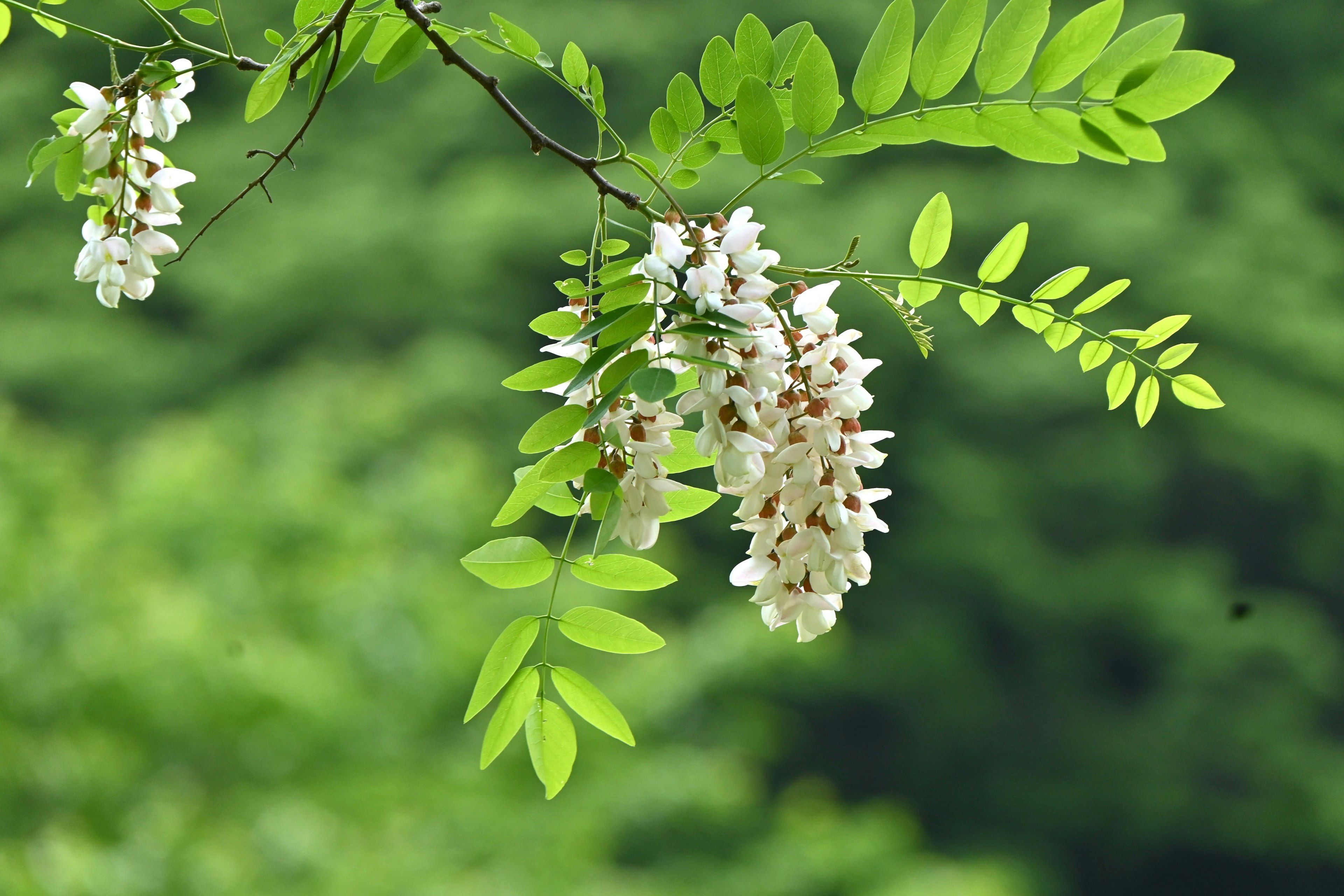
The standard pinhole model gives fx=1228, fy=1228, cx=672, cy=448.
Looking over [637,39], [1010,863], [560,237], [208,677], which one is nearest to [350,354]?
[560,237]

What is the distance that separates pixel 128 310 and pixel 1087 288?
19.2ft

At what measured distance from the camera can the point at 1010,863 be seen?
7355 mm

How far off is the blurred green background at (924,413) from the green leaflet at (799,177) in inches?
163

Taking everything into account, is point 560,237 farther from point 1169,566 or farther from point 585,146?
point 1169,566

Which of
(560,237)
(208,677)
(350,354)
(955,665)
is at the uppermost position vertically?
(560,237)

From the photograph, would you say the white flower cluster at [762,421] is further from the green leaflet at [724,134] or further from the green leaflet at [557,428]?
the green leaflet at [724,134]

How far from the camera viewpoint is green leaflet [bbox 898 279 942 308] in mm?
696

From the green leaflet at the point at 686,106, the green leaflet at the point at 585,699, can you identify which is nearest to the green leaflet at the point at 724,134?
the green leaflet at the point at 686,106

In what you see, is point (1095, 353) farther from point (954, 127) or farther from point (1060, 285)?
point (954, 127)

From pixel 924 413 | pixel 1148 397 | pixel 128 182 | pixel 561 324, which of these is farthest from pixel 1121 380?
pixel 924 413

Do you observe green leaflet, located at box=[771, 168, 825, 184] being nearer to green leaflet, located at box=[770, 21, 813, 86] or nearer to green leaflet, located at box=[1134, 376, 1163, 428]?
green leaflet, located at box=[770, 21, 813, 86]

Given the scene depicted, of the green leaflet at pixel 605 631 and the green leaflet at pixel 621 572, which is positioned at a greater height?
the green leaflet at pixel 621 572

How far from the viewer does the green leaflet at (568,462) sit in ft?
1.94

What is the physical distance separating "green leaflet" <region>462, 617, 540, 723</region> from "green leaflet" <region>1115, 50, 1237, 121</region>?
421 millimetres
